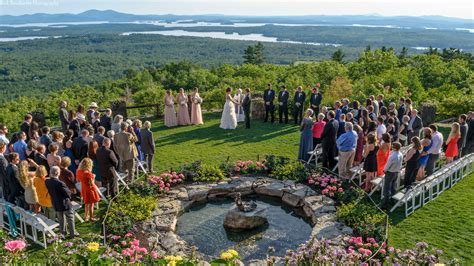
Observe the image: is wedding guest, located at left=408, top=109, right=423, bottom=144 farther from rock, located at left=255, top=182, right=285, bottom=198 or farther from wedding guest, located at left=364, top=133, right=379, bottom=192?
rock, located at left=255, top=182, right=285, bottom=198

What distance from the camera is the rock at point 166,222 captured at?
8939 millimetres

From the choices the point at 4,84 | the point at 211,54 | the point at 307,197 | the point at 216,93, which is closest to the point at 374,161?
the point at 307,197

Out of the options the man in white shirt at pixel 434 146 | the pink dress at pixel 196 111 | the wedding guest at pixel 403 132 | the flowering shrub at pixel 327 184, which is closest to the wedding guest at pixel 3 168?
the flowering shrub at pixel 327 184

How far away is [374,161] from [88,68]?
113885 mm

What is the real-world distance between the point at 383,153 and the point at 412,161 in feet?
2.10

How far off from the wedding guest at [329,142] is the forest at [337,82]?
719 cm

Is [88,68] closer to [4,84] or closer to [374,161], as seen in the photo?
[4,84]

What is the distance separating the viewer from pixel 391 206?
9.80m

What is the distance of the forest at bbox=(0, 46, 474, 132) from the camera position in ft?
71.4

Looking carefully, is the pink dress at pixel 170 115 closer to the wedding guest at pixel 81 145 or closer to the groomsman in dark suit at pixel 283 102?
the groomsman in dark suit at pixel 283 102

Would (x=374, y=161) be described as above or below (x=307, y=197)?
above

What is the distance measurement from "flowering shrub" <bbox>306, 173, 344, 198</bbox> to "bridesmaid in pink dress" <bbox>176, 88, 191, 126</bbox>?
7.24 metres

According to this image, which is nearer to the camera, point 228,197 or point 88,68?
point 228,197

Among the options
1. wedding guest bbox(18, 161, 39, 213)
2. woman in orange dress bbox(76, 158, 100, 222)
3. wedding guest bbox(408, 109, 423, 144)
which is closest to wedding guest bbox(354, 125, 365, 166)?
wedding guest bbox(408, 109, 423, 144)
